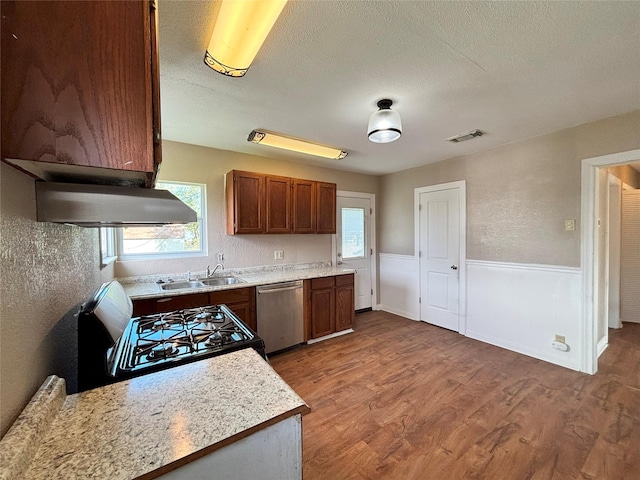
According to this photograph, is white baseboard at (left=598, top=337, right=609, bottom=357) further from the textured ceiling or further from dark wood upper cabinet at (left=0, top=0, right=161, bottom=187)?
dark wood upper cabinet at (left=0, top=0, right=161, bottom=187)

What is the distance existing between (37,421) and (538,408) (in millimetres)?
3001

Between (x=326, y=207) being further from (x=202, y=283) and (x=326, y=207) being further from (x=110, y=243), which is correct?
(x=110, y=243)

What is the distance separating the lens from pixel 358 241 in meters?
4.70

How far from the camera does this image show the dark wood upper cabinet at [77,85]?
0.60 metres

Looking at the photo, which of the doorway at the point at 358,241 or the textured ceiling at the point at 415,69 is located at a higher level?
the textured ceiling at the point at 415,69

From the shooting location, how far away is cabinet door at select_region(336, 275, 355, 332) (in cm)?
362

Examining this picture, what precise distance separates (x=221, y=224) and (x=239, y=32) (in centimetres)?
238

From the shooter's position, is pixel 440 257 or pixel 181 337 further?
pixel 440 257

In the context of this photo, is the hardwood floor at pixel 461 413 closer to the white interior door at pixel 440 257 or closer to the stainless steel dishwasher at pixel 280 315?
the stainless steel dishwasher at pixel 280 315

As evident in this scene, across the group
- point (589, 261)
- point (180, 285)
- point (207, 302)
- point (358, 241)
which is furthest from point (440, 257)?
point (180, 285)

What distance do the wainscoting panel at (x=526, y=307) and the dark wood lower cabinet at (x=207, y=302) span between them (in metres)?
2.85

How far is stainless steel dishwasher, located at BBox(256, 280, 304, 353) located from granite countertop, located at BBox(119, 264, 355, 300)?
0.35 feet

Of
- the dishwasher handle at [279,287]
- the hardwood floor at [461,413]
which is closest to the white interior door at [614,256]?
the hardwood floor at [461,413]

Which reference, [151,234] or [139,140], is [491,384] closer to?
[139,140]
